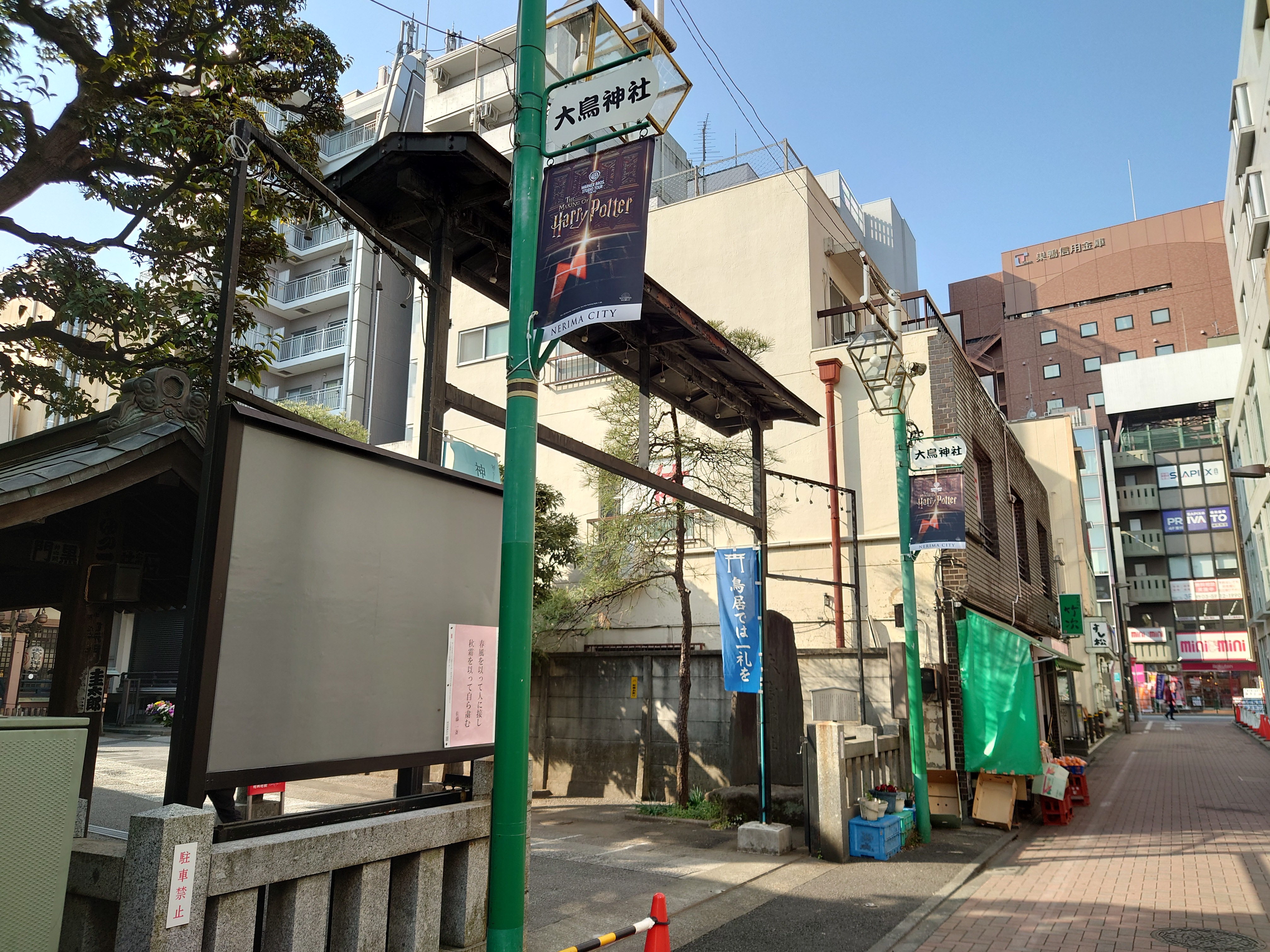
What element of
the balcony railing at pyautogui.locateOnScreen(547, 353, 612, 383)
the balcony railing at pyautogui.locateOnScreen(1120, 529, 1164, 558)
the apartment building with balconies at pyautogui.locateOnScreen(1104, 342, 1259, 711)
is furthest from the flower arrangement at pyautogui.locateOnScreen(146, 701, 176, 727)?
the balcony railing at pyautogui.locateOnScreen(1120, 529, 1164, 558)

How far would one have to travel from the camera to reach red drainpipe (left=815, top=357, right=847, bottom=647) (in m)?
16.0

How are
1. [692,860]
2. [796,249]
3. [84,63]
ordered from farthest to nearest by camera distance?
1. [796,249]
2. [692,860]
3. [84,63]

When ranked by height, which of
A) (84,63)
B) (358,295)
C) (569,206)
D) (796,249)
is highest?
(358,295)

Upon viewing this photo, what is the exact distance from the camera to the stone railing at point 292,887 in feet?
11.7

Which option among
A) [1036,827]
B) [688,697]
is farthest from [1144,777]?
[688,697]

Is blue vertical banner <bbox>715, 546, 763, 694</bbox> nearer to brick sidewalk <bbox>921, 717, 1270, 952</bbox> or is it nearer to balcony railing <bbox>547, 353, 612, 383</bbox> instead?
brick sidewalk <bbox>921, 717, 1270, 952</bbox>

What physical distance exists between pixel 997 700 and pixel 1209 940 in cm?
605

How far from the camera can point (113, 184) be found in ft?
30.3

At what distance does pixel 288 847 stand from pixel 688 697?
36.7 ft

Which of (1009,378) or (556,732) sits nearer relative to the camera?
(556,732)

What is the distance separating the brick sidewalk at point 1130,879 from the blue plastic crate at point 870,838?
1192 mm

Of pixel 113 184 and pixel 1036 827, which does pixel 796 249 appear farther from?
pixel 113 184

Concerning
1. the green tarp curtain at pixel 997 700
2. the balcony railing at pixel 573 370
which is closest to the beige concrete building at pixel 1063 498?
the green tarp curtain at pixel 997 700

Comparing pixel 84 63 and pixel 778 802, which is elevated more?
pixel 84 63
